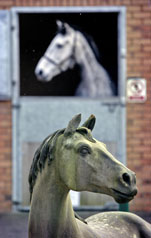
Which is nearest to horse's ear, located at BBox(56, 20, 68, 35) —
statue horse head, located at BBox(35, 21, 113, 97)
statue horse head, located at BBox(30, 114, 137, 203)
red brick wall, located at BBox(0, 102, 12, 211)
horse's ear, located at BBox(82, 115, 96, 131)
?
statue horse head, located at BBox(35, 21, 113, 97)

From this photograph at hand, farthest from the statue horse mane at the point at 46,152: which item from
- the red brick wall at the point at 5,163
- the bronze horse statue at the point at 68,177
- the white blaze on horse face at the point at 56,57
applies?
the red brick wall at the point at 5,163

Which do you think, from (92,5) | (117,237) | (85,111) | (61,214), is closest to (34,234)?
(61,214)

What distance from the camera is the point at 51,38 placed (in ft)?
23.3

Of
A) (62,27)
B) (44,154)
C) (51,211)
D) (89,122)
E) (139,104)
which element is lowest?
(51,211)

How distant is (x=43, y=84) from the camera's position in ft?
23.5

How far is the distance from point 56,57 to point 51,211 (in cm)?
470

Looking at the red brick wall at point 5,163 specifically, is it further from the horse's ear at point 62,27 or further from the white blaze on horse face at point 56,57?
the horse's ear at point 62,27

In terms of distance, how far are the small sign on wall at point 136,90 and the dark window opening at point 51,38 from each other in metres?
0.20

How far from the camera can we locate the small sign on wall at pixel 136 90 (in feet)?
23.5

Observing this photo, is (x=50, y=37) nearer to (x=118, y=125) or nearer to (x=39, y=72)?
(x=39, y=72)

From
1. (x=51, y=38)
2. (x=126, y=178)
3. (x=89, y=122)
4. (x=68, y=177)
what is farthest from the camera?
(x=51, y=38)

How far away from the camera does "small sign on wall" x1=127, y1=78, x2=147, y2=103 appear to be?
716 cm

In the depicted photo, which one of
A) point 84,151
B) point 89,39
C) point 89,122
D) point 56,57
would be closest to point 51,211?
point 84,151

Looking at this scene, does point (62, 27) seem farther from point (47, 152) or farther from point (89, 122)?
point (47, 152)
